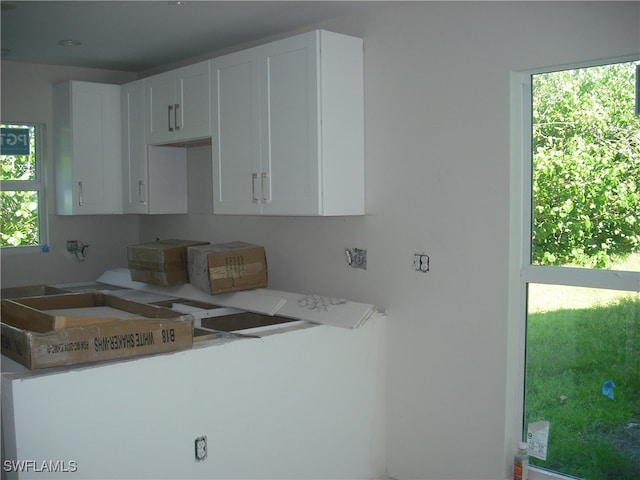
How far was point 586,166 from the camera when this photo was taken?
2.67m

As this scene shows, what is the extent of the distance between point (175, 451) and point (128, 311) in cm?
64

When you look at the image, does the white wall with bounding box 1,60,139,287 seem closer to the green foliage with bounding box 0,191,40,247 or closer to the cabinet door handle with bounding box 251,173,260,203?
the green foliage with bounding box 0,191,40,247

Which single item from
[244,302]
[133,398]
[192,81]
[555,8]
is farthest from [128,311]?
[555,8]

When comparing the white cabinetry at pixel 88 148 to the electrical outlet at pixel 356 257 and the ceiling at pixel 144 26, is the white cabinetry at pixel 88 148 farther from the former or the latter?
the electrical outlet at pixel 356 257

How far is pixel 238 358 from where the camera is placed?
273 cm

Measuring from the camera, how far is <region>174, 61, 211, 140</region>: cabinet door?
146 inches

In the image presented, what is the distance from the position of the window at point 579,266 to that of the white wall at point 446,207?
0.11m

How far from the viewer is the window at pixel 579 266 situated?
8.41 ft

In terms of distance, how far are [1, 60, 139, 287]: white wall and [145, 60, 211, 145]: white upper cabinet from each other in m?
0.87

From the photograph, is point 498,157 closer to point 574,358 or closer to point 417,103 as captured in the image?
point 417,103

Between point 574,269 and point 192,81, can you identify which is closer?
point 574,269

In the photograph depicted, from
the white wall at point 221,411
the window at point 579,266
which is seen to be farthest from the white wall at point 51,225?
the window at point 579,266

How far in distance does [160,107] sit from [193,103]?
0.38 m

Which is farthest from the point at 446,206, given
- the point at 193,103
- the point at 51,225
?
the point at 51,225
